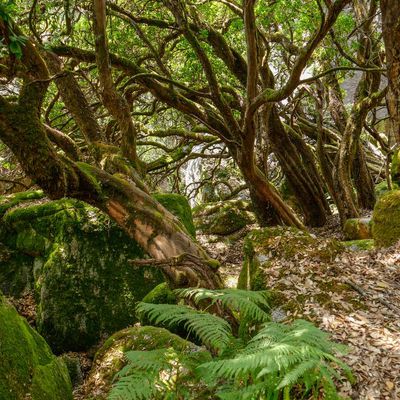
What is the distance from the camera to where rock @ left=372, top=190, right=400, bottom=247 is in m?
6.11

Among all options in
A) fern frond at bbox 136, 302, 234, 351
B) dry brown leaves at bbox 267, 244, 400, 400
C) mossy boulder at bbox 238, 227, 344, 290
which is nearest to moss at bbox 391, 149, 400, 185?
dry brown leaves at bbox 267, 244, 400, 400

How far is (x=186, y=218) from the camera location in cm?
827

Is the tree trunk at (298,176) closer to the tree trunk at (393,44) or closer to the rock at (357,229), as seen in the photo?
the rock at (357,229)

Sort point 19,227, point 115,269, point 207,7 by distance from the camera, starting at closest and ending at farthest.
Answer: point 115,269, point 19,227, point 207,7

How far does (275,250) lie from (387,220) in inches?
96.2

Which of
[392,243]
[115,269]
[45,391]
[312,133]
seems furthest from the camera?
[312,133]

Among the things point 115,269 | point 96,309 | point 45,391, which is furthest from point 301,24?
point 45,391

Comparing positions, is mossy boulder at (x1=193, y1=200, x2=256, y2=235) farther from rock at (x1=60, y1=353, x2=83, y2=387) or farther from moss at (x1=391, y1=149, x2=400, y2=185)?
rock at (x1=60, y1=353, x2=83, y2=387)

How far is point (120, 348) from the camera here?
14.6ft

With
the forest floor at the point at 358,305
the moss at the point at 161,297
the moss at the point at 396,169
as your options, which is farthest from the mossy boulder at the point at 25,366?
the moss at the point at 396,169

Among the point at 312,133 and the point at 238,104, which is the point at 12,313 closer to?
the point at 238,104

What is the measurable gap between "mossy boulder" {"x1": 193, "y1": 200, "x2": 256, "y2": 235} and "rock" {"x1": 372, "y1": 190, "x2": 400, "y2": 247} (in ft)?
21.3

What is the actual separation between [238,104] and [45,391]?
8371 millimetres

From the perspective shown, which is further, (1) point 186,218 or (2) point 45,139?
(1) point 186,218
